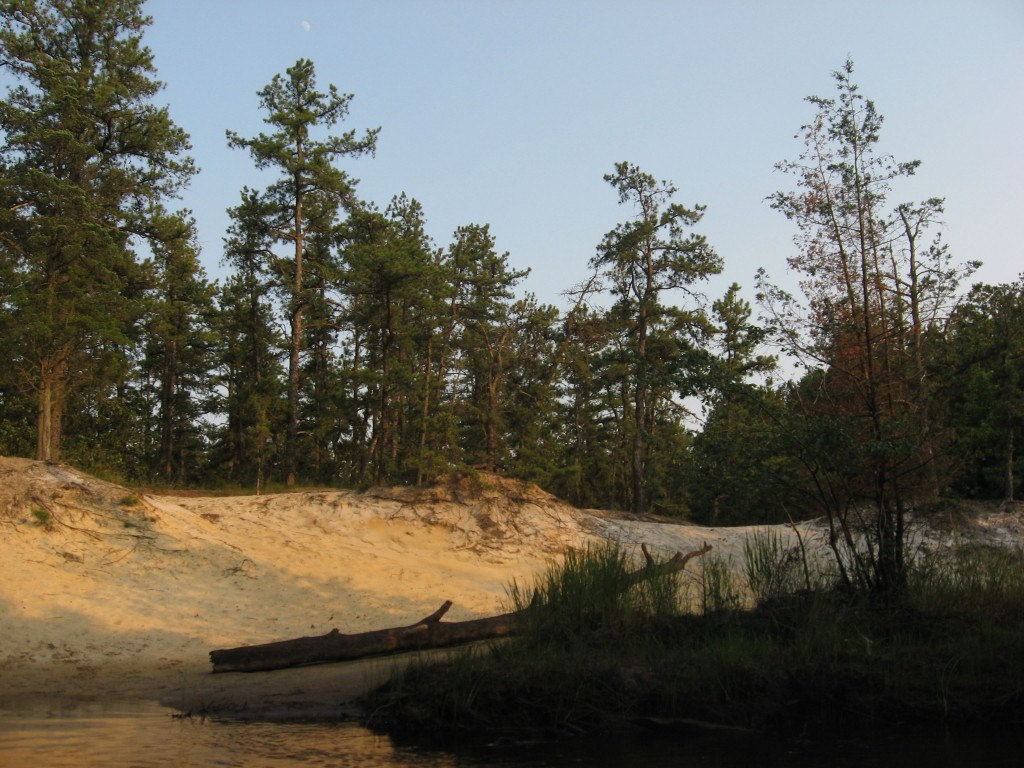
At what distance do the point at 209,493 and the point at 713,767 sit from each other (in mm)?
16634

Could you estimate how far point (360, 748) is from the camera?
28.2 ft

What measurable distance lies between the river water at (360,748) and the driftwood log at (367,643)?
213cm

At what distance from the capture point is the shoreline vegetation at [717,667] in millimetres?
9867

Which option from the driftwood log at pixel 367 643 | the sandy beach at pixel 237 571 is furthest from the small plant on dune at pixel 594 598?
→ the sandy beach at pixel 237 571

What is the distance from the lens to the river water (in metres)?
7.89

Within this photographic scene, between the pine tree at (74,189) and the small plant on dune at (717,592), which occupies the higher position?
the pine tree at (74,189)

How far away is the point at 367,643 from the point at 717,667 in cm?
491

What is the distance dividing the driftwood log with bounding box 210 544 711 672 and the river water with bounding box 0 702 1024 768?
2.13 metres

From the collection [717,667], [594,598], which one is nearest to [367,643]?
[594,598]

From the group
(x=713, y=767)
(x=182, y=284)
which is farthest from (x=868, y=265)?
(x=182, y=284)

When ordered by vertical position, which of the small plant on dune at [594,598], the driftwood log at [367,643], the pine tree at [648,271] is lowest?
the driftwood log at [367,643]

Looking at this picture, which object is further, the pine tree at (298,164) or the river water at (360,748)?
the pine tree at (298,164)

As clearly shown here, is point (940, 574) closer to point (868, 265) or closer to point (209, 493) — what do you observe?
point (868, 265)

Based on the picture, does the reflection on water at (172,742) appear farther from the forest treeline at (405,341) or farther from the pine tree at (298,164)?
the pine tree at (298,164)
